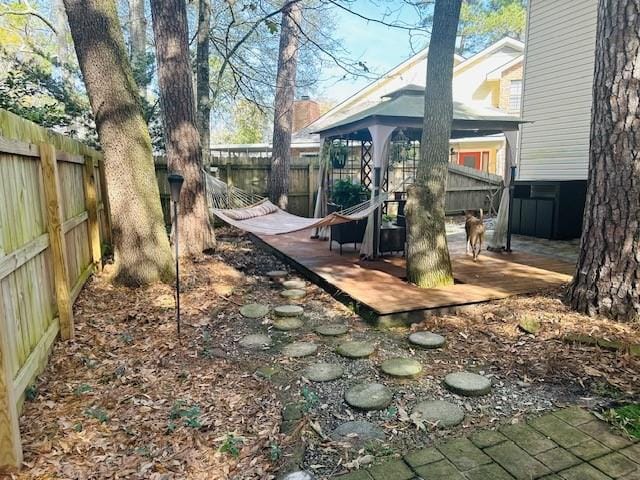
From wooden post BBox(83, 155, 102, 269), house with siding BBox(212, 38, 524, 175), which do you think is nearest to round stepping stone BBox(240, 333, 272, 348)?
wooden post BBox(83, 155, 102, 269)

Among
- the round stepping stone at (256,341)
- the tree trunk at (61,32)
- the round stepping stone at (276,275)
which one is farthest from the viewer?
the tree trunk at (61,32)

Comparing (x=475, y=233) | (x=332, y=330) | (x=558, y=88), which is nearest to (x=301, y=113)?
(x=558, y=88)

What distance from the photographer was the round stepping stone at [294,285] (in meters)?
4.55

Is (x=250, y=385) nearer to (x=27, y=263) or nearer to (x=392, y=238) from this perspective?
(x=27, y=263)

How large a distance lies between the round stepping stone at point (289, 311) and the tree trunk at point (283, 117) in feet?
16.2

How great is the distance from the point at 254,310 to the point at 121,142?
1.99 m

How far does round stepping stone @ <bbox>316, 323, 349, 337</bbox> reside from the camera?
323 centimetres

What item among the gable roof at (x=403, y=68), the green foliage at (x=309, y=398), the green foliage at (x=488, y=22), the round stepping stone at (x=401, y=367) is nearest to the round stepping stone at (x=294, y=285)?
the round stepping stone at (x=401, y=367)

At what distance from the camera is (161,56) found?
5254mm

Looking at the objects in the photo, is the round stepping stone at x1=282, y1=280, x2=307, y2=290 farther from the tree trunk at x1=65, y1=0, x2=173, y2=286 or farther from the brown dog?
the brown dog

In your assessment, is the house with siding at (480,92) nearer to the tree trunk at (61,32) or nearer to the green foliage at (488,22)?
the green foliage at (488,22)

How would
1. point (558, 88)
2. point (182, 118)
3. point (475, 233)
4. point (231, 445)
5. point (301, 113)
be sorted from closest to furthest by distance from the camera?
point (231, 445), point (475, 233), point (182, 118), point (558, 88), point (301, 113)

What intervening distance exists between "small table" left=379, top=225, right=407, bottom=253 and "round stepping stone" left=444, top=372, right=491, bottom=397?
3.07 m

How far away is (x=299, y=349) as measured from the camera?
117 inches
